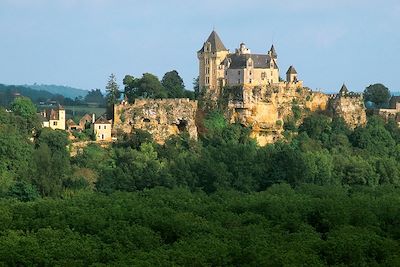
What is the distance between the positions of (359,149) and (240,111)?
10.5m

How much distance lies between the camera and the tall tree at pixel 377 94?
324 ft

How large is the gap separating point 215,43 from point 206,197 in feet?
73.4

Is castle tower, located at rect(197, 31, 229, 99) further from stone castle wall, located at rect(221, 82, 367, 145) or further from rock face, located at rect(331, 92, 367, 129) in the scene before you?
rock face, located at rect(331, 92, 367, 129)

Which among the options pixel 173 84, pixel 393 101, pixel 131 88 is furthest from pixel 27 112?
pixel 393 101

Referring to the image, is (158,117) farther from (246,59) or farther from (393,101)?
(393,101)

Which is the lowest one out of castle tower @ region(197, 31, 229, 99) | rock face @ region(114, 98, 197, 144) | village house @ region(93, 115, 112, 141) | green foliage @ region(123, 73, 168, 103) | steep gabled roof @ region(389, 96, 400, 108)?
village house @ region(93, 115, 112, 141)

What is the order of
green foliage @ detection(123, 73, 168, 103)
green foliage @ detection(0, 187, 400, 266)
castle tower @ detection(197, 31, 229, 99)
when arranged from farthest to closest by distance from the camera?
1. green foliage @ detection(123, 73, 168, 103)
2. castle tower @ detection(197, 31, 229, 99)
3. green foliage @ detection(0, 187, 400, 266)

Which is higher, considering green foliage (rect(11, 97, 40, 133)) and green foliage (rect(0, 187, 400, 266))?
green foliage (rect(11, 97, 40, 133))

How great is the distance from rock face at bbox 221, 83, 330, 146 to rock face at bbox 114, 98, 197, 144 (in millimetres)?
3075

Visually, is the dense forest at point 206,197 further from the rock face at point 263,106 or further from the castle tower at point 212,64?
the castle tower at point 212,64

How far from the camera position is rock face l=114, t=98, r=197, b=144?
78125 millimetres

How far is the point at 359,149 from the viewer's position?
272 feet

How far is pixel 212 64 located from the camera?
3236 inches

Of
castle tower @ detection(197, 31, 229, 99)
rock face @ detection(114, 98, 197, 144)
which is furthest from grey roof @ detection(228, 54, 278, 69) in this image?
rock face @ detection(114, 98, 197, 144)
